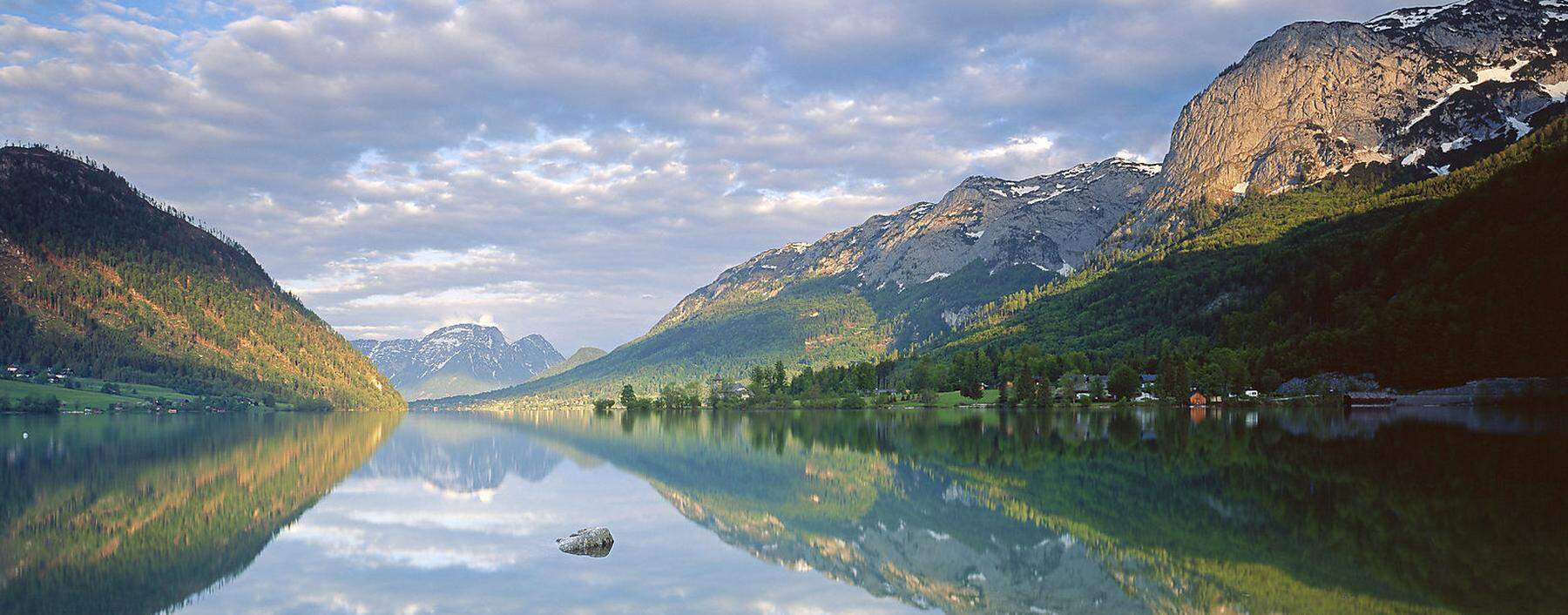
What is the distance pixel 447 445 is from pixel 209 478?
34.6m

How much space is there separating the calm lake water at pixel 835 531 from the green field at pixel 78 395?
145 m

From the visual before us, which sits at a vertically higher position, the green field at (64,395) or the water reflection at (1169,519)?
the green field at (64,395)

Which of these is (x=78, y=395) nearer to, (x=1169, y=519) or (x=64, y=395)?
(x=64, y=395)

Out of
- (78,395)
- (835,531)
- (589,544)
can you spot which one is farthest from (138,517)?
(78,395)

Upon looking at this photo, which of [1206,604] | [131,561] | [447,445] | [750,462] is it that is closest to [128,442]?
[447,445]

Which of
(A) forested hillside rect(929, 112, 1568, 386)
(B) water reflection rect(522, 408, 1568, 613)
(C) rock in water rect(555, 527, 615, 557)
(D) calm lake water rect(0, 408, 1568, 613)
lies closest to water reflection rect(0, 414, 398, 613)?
(D) calm lake water rect(0, 408, 1568, 613)

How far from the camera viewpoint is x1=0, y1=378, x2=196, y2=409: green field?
167 m

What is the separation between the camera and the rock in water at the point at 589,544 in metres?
24.3

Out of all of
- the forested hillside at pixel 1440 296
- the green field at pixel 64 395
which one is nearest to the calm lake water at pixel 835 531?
the forested hillside at pixel 1440 296

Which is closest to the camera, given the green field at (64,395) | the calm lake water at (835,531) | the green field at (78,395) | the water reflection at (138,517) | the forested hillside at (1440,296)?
the calm lake water at (835,531)

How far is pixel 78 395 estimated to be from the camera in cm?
18000

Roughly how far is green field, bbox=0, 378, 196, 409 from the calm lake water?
144800 millimetres

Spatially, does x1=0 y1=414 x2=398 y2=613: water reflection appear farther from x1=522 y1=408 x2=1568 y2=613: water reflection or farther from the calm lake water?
x1=522 y1=408 x2=1568 y2=613: water reflection

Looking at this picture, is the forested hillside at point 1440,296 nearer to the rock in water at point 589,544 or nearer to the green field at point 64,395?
the rock in water at point 589,544
